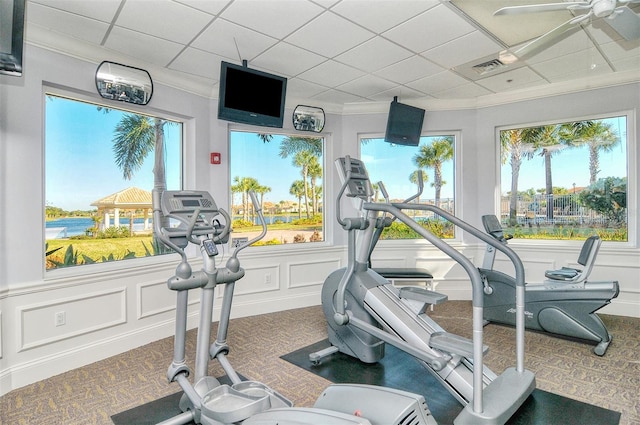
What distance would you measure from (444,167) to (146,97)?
4187 millimetres

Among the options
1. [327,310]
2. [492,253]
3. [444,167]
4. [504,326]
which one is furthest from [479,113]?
[327,310]

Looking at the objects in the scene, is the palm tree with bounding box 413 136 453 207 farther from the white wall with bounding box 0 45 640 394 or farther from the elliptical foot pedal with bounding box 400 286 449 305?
the elliptical foot pedal with bounding box 400 286 449 305

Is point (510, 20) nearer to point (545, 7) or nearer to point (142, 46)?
point (545, 7)

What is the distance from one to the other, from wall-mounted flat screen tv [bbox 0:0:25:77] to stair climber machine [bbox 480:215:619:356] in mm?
3867

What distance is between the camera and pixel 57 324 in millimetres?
3092

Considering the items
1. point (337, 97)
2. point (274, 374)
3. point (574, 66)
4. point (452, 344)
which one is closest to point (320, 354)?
point (274, 374)

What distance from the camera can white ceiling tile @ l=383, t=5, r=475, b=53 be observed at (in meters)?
2.96

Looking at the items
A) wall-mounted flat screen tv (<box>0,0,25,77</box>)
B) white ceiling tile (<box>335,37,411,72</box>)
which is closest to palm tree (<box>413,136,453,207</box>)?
white ceiling tile (<box>335,37,411,72</box>)

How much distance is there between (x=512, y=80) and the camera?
4543 mm

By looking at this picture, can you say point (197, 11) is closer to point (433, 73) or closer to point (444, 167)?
point (433, 73)

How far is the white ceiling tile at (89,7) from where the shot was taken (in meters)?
2.68

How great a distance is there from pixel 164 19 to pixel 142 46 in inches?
24.1

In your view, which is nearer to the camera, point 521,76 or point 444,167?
point 521,76

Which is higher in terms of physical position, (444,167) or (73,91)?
(73,91)
